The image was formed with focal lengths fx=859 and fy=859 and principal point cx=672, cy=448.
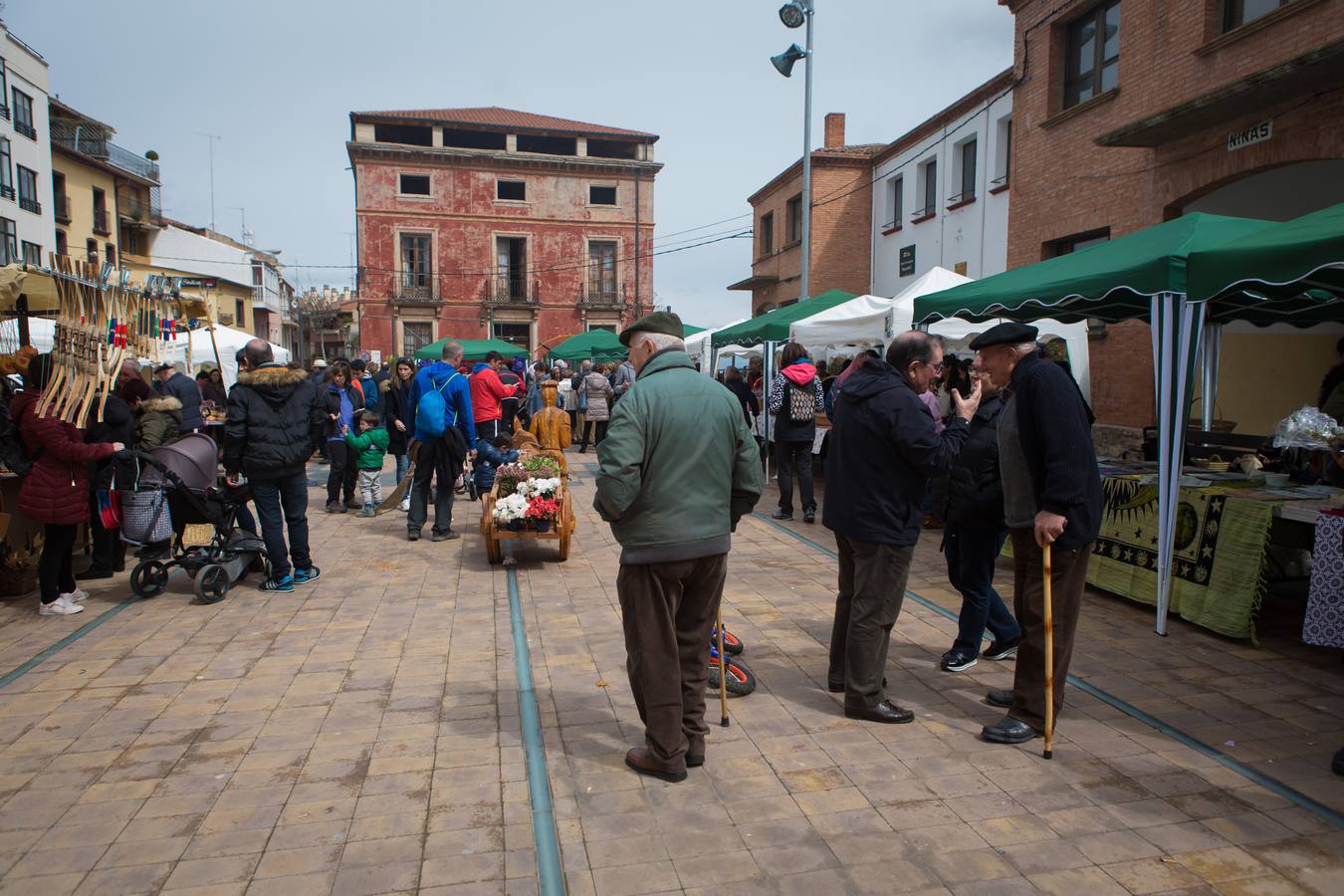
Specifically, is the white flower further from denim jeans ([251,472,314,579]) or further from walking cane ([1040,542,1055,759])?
walking cane ([1040,542,1055,759])

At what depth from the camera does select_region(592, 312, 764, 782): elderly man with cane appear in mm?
3379

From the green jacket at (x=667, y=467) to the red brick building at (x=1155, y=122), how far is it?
8544 millimetres

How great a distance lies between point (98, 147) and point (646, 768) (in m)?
44.9

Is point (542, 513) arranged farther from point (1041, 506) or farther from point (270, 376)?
point (1041, 506)

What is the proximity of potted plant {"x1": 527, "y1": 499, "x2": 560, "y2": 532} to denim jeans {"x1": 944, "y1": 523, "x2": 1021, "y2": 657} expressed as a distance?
140 inches

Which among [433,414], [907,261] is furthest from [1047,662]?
[907,261]

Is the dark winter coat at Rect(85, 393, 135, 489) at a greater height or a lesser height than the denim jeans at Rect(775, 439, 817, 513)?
greater

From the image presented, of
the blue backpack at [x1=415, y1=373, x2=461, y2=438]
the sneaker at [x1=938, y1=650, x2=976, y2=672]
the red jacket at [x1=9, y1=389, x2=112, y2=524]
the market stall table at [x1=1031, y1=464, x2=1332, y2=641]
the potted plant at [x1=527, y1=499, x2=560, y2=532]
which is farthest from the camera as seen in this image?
the blue backpack at [x1=415, y1=373, x2=461, y2=438]

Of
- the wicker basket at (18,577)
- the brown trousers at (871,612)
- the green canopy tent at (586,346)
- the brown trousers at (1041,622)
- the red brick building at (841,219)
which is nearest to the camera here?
the brown trousers at (1041,622)

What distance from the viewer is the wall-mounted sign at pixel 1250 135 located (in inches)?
385

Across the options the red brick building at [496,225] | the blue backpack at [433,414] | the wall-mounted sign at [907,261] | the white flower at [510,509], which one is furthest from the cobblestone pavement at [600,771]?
the red brick building at [496,225]

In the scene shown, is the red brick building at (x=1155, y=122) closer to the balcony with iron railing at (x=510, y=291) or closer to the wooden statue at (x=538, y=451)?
the wooden statue at (x=538, y=451)

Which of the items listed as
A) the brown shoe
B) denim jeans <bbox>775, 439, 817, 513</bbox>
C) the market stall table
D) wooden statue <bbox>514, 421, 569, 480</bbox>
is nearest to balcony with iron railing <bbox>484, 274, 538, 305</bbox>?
denim jeans <bbox>775, 439, 817, 513</bbox>

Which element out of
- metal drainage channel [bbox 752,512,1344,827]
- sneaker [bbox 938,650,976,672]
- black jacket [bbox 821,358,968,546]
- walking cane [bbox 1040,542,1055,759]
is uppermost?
black jacket [bbox 821,358,968,546]
